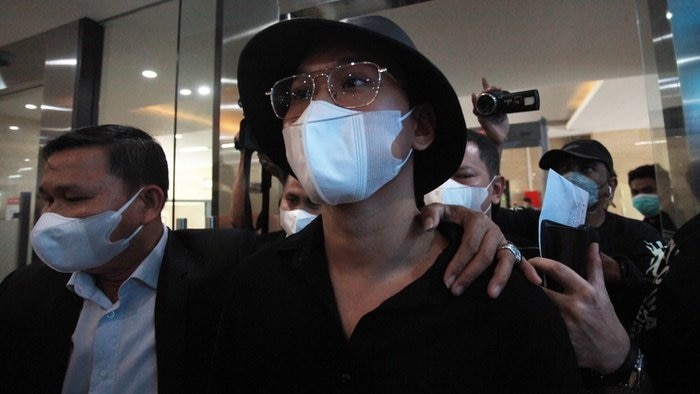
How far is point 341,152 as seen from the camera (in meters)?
0.84

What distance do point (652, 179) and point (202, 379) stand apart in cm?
355

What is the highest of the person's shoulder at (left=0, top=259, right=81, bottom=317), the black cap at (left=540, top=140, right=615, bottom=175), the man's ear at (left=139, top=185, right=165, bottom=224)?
the black cap at (left=540, top=140, right=615, bottom=175)

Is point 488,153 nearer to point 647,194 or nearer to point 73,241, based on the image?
point 73,241

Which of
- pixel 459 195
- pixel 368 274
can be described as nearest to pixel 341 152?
pixel 368 274

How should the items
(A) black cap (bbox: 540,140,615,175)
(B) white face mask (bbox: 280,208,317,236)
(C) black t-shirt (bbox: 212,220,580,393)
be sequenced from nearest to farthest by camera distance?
1. (C) black t-shirt (bbox: 212,220,580,393)
2. (B) white face mask (bbox: 280,208,317,236)
3. (A) black cap (bbox: 540,140,615,175)

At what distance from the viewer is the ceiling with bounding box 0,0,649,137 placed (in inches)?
128

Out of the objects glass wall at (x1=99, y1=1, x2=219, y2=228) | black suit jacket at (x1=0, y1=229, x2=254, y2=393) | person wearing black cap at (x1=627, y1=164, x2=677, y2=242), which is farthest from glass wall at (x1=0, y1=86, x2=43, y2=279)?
person wearing black cap at (x1=627, y1=164, x2=677, y2=242)

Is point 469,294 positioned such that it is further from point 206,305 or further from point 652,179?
point 652,179

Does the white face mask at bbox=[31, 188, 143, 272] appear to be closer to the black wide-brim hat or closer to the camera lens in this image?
the black wide-brim hat

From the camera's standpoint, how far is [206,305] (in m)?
1.37

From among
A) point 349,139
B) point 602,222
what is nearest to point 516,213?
point 602,222

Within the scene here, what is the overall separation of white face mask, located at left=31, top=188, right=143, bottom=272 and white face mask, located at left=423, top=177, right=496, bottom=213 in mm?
1183

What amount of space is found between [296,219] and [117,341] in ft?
2.64

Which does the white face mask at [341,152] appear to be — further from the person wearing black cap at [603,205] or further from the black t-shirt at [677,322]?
the person wearing black cap at [603,205]
